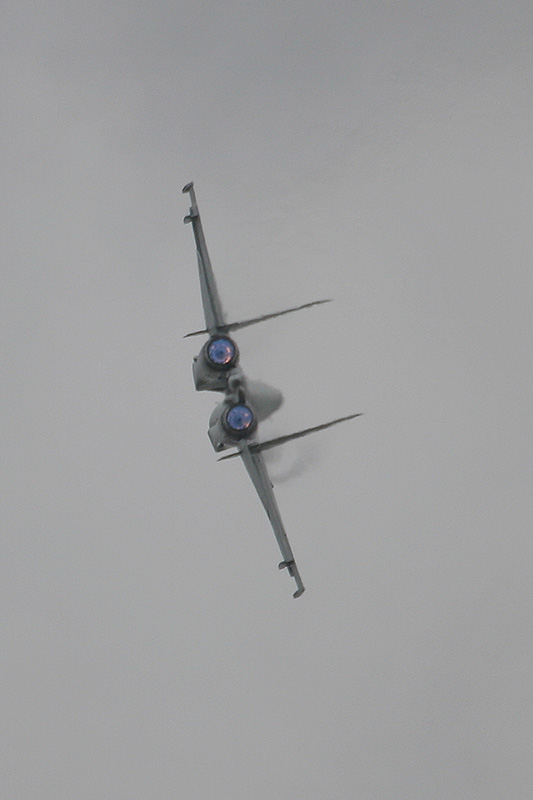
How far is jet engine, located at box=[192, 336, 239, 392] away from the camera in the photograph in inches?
1454

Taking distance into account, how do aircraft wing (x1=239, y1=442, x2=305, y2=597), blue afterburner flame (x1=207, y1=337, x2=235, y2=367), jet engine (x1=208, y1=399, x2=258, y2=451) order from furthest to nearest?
aircraft wing (x1=239, y1=442, x2=305, y2=597)
blue afterburner flame (x1=207, y1=337, x2=235, y2=367)
jet engine (x1=208, y1=399, x2=258, y2=451)

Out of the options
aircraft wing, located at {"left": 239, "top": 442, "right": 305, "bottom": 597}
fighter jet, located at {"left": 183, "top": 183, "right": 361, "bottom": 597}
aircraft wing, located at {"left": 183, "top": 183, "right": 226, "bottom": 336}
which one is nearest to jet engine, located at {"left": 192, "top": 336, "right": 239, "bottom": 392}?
fighter jet, located at {"left": 183, "top": 183, "right": 361, "bottom": 597}

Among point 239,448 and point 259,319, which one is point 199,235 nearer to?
point 259,319

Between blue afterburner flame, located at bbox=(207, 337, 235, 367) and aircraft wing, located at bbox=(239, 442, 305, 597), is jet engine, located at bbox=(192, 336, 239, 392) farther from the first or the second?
aircraft wing, located at bbox=(239, 442, 305, 597)

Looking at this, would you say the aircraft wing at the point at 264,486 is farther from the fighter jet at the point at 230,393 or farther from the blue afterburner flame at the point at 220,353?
the blue afterburner flame at the point at 220,353

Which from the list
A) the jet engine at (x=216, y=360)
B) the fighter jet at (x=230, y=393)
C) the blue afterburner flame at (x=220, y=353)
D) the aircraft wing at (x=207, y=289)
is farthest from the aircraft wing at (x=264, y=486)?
the aircraft wing at (x=207, y=289)

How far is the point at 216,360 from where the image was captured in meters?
36.9

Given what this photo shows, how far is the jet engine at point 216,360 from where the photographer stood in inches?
1454

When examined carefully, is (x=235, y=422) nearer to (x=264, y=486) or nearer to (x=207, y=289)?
(x=264, y=486)

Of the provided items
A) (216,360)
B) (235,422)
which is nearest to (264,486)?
(235,422)

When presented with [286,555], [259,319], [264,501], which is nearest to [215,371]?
[259,319]

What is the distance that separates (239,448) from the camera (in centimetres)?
3747

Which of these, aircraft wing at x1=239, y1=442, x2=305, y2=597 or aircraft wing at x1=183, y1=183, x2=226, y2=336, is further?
aircraft wing at x1=183, y1=183, x2=226, y2=336

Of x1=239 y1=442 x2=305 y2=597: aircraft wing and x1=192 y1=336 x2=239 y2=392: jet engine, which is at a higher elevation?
x1=192 y1=336 x2=239 y2=392: jet engine
